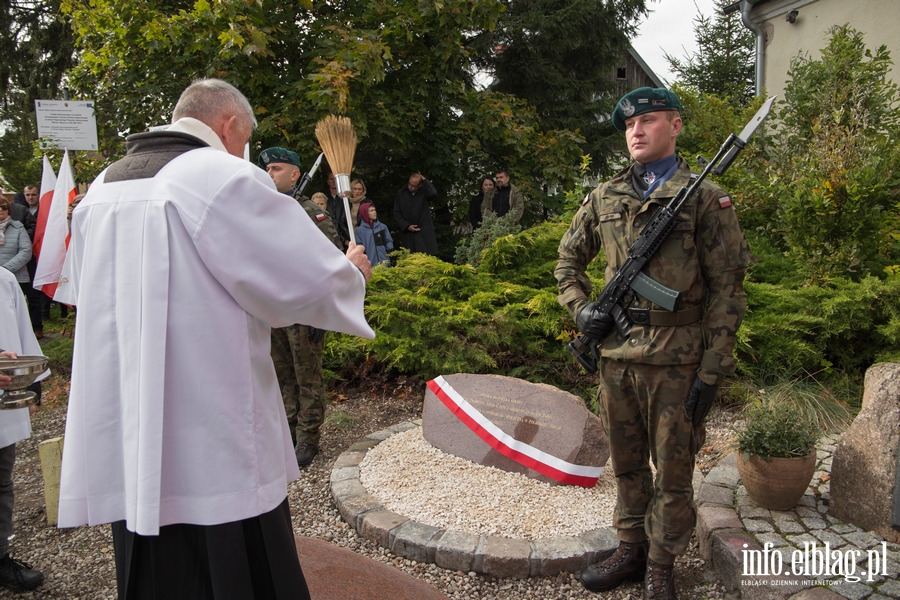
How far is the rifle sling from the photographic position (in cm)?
281

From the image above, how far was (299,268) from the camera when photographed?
6.32 feet

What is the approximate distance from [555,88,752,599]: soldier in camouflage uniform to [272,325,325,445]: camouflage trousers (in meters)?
2.26

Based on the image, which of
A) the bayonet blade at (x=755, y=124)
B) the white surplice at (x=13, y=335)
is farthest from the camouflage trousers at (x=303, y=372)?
the bayonet blade at (x=755, y=124)

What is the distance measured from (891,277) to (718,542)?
3.60 metres

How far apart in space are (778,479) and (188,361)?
287 centimetres

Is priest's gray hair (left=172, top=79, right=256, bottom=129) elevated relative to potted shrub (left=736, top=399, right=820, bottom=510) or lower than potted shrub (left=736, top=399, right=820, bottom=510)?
elevated

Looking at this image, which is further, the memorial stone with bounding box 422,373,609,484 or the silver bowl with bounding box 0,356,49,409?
the memorial stone with bounding box 422,373,609,484

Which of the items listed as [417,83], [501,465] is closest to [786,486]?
[501,465]

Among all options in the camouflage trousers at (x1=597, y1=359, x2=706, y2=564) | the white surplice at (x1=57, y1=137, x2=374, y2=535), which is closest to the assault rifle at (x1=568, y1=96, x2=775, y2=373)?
the camouflage trousers at (x1=597, y1=359, x2=706, y2=564)

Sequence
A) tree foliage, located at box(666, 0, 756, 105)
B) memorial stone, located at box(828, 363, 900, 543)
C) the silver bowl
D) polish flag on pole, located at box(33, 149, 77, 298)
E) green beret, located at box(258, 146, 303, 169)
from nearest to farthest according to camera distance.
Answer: the silver bowl
memorial stone, located at box(828, 363, 900, 543)
green beret, located at box(258, 146, 303, 169)
polish flag on pole, located at box(33, 149, 77, 298)
tree foliage, located at box(666, 0, 756, 105)

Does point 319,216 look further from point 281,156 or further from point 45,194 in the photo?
point 45,194

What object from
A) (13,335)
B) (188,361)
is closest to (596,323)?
(188,361)

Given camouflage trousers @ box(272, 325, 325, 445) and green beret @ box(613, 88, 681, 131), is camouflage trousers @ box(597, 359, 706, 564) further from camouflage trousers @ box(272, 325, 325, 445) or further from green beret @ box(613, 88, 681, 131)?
camouflage trousers @ box(272, 325, 325, 445)

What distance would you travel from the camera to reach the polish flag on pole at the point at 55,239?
7.82m
